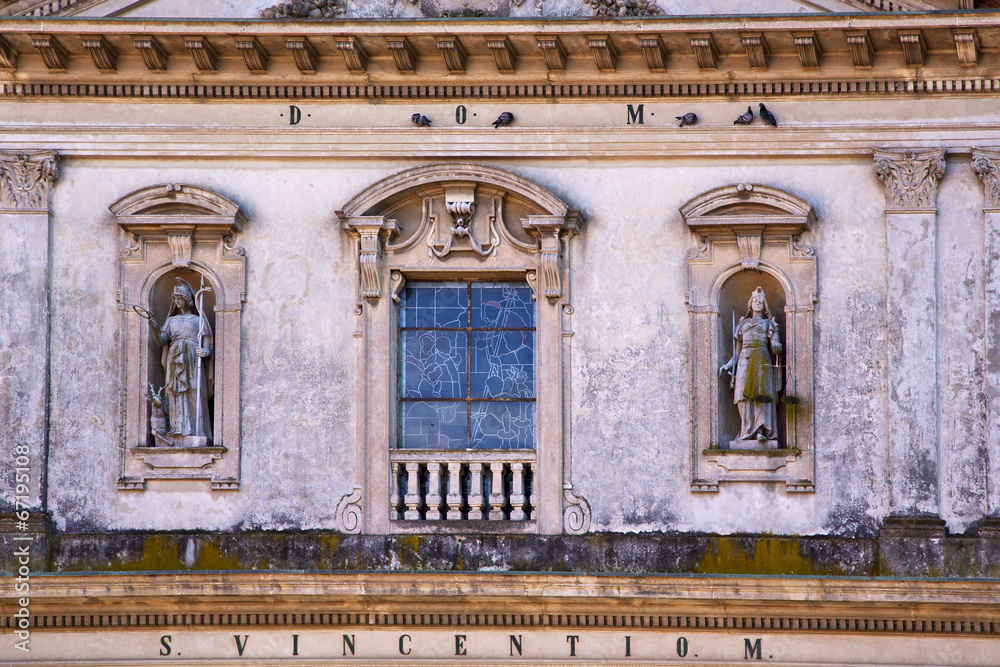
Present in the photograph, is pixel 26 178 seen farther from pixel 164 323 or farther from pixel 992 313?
pixel 992 313

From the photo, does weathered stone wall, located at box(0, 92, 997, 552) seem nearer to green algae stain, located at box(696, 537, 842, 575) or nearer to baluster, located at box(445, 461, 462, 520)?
green algae stain, located at box(696, 537, 842, 575)

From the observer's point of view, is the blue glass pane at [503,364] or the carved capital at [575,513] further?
the blue glass pane at [503,364]

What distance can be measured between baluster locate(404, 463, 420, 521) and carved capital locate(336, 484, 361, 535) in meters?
0.43

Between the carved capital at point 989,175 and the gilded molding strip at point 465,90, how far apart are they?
80cm

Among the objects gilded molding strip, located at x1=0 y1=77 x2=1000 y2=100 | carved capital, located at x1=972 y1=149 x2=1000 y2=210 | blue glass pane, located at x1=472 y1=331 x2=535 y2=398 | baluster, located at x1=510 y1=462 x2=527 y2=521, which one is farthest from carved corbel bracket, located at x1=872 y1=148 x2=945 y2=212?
baluster, located at x1=510 y1=462 x2=527 y2=521

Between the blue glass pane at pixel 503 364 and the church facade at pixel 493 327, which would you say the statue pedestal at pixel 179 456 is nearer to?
the church facade at pixel 493 327

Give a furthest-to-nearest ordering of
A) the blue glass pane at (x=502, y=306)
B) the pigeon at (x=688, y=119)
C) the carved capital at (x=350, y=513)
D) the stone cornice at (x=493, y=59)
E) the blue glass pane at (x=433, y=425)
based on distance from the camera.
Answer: the blue glass pane at (x=502, y=306)
the blue glass pane at (x=433, y=425)
the pigeon at (x=688, y=119)
the carved capital at (x=350, y=513)
the stone cornice at (x=493, y=59)

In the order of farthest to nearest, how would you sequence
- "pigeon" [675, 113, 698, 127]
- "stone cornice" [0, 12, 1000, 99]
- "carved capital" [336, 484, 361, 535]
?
"pigeon" [675, 113, 698, 127] → "carved capital" [336, 484, 361, 535] → "stone cornice" [0, 12, 1000, 99]

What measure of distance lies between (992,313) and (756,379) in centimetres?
216

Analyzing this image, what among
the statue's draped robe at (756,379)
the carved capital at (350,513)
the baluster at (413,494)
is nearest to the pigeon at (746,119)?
the statue's draped robe at (756,379)

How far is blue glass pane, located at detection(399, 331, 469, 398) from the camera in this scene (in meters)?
15.8

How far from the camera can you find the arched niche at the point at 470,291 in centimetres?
1538

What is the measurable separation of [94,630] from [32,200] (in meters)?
3.96

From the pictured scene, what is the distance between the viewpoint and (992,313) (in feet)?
49.8
